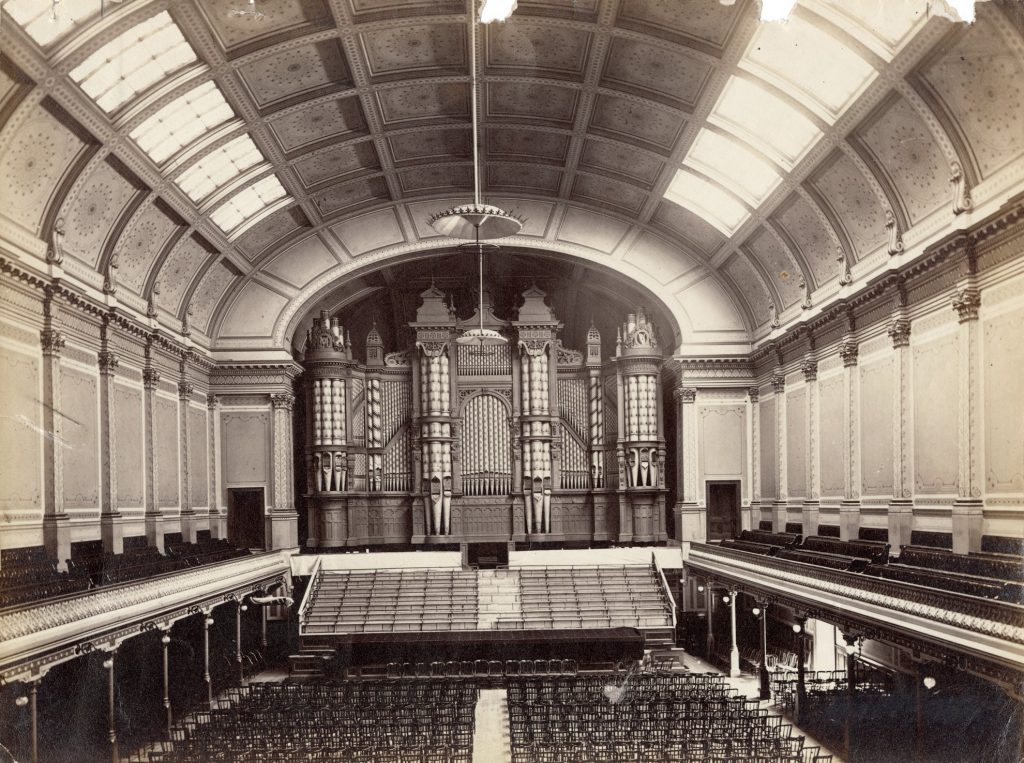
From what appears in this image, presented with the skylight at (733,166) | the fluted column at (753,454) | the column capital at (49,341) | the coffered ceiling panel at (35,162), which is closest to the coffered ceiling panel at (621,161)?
the skylight at (733,166)

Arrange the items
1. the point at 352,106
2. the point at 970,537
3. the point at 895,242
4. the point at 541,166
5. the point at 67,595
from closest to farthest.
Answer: the point at 67,595 < the point at 970,537 < the point at 895,242 < the point at 352,106 < the point at 541,166

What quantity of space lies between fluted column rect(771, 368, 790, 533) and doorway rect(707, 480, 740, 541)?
9.04 ft

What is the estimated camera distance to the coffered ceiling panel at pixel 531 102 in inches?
831

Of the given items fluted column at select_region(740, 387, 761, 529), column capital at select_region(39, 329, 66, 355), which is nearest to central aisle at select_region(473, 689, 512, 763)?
fluted column at select_region(740, 387, 761, 529)

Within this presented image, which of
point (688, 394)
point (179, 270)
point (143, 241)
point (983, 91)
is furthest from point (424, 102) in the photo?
point (688, 394)

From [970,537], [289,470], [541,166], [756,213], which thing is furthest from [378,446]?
[970,537]

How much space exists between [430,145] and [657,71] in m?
6.54

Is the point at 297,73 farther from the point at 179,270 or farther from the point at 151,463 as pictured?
the point at 151,463

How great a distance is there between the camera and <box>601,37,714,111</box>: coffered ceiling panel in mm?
18797

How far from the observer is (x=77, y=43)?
15180 mm

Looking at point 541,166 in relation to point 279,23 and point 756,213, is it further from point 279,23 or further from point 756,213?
point 279,23

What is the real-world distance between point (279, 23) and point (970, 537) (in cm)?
1452

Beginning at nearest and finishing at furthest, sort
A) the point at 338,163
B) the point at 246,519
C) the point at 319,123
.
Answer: the point at 319,123
the point at 338,163
the point at 246,519

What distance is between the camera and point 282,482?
92.7ft
